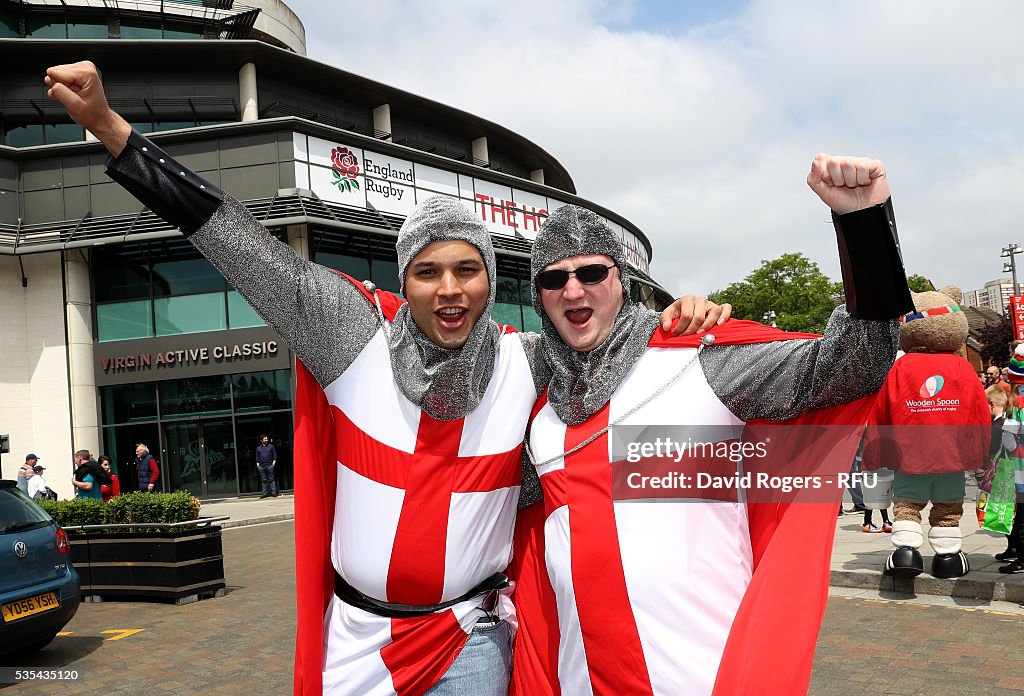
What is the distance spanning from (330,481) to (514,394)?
658mm

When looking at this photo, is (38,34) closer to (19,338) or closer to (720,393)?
(19,338)

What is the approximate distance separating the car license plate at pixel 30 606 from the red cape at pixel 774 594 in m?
5.34

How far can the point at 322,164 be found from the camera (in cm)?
2188

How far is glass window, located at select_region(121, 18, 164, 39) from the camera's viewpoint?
2646cm

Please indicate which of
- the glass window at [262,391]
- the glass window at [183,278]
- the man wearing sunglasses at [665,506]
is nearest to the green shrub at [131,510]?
the man wearing sunglasses at [665,506]

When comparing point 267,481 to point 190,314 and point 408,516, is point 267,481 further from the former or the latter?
point 408,516

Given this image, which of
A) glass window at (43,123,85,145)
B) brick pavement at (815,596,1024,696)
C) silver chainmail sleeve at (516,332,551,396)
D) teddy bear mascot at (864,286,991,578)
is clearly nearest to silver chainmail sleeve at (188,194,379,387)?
silver chainmail sleeve at (516,332,551,396)

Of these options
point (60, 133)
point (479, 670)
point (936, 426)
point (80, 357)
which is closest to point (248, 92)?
point (60, 133)

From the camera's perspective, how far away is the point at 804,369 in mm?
2111

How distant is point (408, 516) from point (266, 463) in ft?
65.8

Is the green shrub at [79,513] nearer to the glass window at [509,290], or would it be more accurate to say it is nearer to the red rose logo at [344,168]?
the red rose logo at [344,168]

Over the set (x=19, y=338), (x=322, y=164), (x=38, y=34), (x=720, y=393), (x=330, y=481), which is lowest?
(x=330, y=481)

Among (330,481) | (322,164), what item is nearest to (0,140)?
(322,164)

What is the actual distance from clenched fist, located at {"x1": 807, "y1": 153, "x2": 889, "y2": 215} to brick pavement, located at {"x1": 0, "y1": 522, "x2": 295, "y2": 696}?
516 centimetres
